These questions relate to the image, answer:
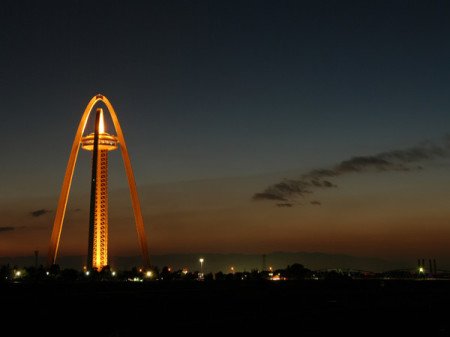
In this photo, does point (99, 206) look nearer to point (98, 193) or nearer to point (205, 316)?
point (98, 193)

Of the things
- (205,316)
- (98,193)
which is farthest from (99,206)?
(205,316)

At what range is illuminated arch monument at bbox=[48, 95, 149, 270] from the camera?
97000 millimetres

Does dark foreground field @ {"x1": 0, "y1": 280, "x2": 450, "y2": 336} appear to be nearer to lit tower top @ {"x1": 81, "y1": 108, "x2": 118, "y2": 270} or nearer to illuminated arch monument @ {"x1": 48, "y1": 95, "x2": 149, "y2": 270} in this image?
illuminated arch monument @ {"x1": 48, "y1": 95, "x2": 149, "y2": 270}

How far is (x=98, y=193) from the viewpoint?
4131 inches

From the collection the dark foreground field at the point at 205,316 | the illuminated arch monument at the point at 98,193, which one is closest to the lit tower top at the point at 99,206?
the illuminated arch monument at the point at 98,193

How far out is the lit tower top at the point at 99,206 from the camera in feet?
339

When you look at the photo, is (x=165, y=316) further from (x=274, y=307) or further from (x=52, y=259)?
(x=52, y=259)

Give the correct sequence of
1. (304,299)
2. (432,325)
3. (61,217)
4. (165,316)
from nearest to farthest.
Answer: (432,325), (165,316), (304,299), (61,217)

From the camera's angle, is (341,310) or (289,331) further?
(341,310)

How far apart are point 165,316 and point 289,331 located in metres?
9.26

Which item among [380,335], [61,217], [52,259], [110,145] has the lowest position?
[380,335]

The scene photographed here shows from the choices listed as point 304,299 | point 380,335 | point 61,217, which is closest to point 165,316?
point 380,335

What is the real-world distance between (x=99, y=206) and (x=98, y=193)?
222 cm

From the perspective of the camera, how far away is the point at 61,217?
96062 millimetres
